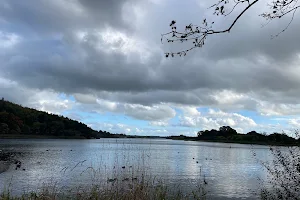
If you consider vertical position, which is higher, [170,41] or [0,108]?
[0,108]

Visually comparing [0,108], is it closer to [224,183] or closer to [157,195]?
[224,183]

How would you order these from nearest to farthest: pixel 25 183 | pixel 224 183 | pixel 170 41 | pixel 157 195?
pixel 170 41 → pixel 157 195 → pixel 25 183 → pixel 224 183

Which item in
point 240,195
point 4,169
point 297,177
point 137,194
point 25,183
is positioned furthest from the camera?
point 4,169

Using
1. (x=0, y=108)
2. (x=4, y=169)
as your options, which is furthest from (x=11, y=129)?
(x=4, y=169)

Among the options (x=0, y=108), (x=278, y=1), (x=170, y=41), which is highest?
(x=0, y=108)

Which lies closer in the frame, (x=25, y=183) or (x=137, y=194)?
(x=137, y=194)

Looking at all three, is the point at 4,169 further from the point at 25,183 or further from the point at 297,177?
the point at 297,177

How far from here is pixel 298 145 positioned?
44.8ft

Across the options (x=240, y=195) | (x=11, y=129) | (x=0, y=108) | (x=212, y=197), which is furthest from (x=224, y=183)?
(x=0, y=108)

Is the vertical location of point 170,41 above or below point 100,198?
above

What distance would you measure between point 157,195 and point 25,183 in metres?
21.9

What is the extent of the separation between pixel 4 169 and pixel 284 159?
108 feet

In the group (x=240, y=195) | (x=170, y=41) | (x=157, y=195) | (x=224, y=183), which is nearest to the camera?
(x=170, y=41)

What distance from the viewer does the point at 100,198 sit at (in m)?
8.89
